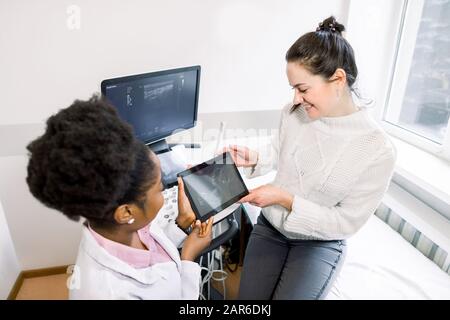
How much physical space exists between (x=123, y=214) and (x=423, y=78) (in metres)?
1.68

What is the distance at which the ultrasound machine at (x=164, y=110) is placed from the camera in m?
1.10

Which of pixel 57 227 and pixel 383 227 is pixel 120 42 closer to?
pixel 57 227

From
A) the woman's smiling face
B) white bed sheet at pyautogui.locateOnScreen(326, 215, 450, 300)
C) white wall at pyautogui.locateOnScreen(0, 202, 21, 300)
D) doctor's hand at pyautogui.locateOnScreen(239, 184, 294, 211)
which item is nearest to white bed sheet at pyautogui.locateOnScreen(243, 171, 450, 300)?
white bed sheet at pyautogui.locateOnScreen(326, 215, 450, 300)

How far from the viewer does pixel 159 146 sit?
1.42 meters

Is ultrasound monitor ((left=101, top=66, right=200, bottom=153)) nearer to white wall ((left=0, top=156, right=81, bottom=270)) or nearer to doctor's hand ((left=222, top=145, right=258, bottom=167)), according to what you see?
doctor's hand ((left=222, top=145, right=258, bottom=167))

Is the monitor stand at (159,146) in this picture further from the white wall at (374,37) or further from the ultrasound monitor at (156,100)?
the white wall at (374,37)

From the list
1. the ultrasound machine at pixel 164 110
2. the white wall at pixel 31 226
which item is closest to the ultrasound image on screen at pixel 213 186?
the ultrasound machine at pixel 164 110

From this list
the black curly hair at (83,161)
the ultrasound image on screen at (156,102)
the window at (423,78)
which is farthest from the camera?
the window at (423,78)

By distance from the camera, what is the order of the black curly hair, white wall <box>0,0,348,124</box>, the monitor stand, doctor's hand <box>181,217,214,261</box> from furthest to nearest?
the monitor stand < white wall <box>0,0,348,124</box> < doctor's hand <box>181,217,214,261</box> < the black curly hair

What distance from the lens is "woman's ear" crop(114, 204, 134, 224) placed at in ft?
2.13

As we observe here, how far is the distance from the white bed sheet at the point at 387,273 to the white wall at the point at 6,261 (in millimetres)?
1438

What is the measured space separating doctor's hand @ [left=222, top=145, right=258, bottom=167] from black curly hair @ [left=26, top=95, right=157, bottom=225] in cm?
72

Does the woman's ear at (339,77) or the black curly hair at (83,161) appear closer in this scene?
the black curly hair at (83,161)
